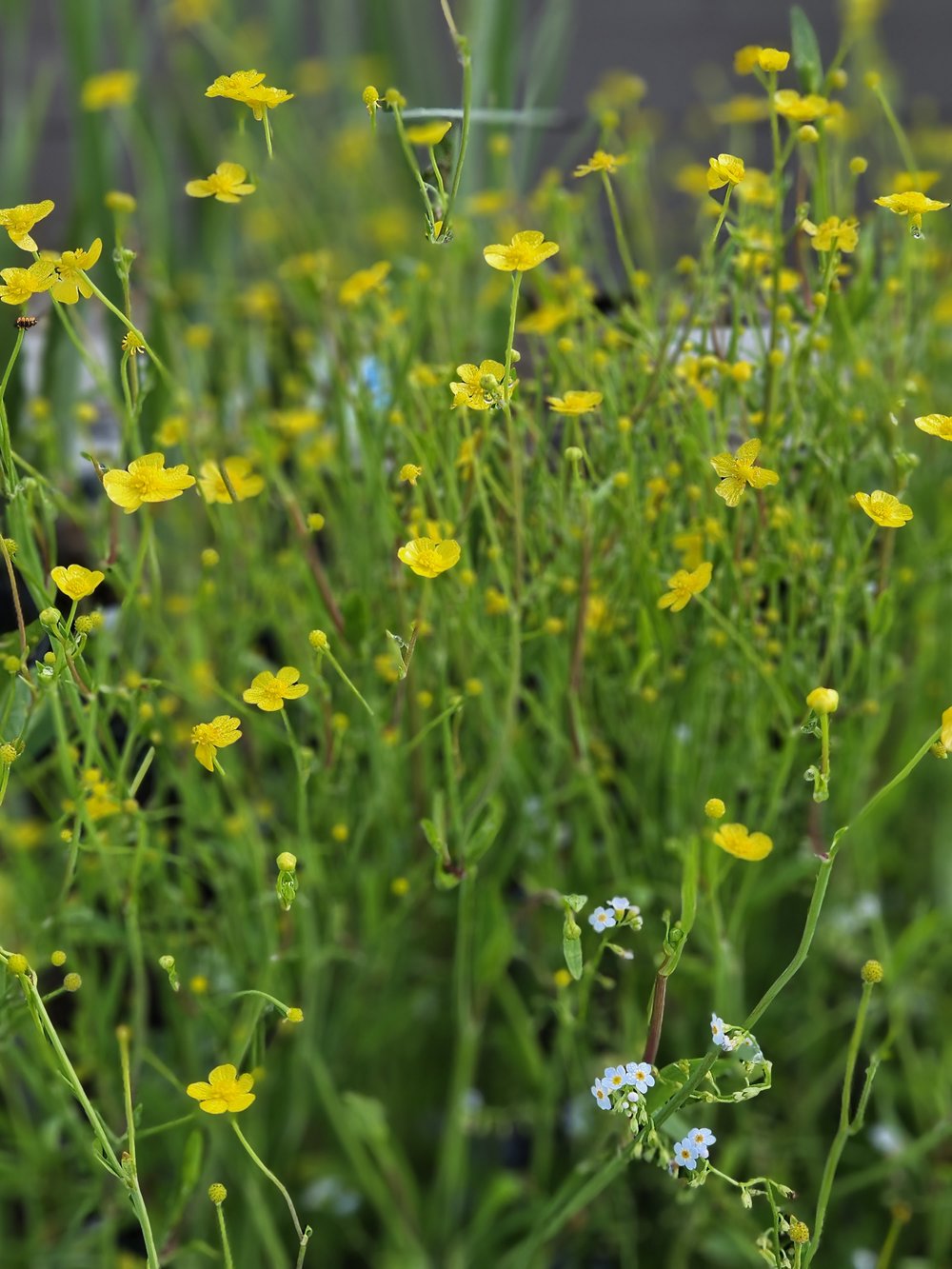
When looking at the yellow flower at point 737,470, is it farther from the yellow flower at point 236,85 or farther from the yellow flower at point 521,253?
the yellow flower at point 236,85

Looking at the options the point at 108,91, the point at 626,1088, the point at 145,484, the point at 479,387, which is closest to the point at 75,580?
the point at 145,484

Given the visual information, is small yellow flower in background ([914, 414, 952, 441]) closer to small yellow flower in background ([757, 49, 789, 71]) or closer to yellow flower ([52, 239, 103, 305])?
small yellow flower in background ([757, 49, 789, 71])

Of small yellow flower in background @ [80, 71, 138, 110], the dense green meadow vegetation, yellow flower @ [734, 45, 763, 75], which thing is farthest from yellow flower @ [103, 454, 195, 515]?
small yellow flower in background @ [80, 71, 138, 110]

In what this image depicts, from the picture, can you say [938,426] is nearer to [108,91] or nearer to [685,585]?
[685,585]

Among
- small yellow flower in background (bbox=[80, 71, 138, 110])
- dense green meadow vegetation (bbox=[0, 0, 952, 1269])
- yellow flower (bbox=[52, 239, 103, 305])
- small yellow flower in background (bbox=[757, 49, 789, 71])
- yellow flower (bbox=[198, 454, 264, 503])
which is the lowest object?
dense green meadow vegetation (bbox=[0, 0, 952, 1269])

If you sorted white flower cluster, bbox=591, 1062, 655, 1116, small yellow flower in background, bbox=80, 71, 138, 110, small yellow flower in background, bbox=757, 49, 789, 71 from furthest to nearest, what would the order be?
small yellow flower in background, bbox=80, 71, 138, 110
small yellow flower in background, bbox=757, 49, 789, 71
white flower cluster, bbox=591, 1062, 655, 1116

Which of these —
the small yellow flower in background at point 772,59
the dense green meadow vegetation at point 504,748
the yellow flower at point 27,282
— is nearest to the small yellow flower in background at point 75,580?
the dense green meadow vegetation at point 504,748
